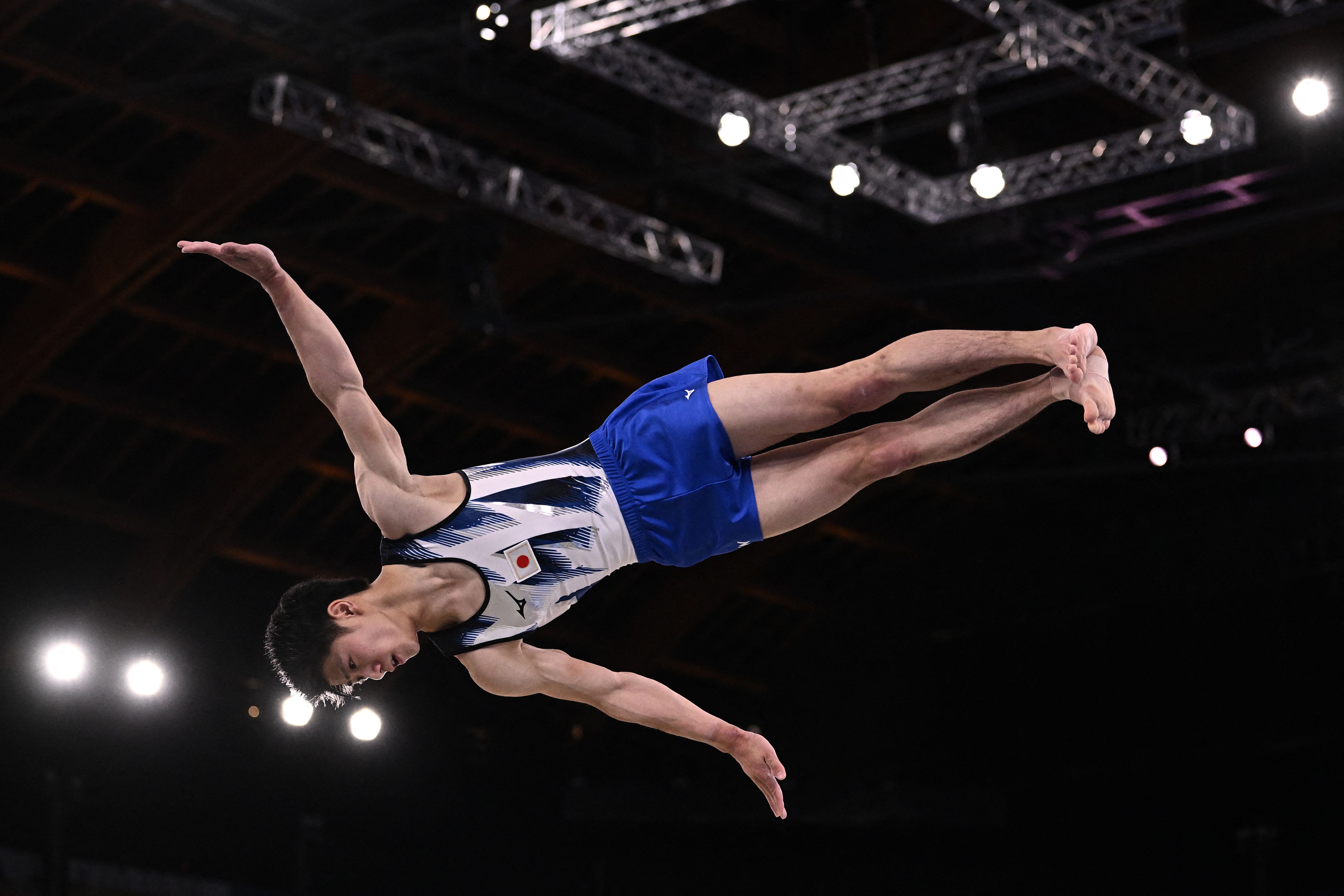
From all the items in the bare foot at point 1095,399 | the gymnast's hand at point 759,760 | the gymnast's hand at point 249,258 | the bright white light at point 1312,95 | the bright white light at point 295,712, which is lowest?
the gymnast's hand at point 759,760

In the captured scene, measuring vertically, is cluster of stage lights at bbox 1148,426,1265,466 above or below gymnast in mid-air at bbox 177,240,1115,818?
above

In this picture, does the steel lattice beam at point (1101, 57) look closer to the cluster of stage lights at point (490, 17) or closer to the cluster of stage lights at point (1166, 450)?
the cluster of stage lights at point (490, 17)

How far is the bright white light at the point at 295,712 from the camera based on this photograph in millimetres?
16500

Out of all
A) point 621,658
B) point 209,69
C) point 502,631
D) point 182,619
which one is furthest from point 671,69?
point 621,658

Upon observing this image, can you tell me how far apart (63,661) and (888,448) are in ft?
39.7

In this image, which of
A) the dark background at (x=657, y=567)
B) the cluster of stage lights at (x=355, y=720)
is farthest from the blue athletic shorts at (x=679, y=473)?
the cluster of stage lights at (x=355, y=720)

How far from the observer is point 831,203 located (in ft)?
50.3

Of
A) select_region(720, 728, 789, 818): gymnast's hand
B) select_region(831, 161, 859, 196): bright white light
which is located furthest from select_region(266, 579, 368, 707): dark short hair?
select_region(831, 161, 859, 196): bright white light

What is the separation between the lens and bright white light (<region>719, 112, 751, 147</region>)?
12.0 metres

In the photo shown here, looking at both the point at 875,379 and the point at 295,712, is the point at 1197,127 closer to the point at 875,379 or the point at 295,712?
the point at 875,379

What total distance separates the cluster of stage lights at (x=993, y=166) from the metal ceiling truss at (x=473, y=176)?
4.47ft

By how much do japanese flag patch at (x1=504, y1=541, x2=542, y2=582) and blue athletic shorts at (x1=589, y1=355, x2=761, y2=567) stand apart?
39 cm

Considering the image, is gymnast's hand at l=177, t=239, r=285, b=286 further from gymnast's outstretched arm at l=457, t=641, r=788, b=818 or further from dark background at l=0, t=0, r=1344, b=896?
dark background at l=0, t=0, r=1344, b=896

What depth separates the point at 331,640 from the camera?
580cm
